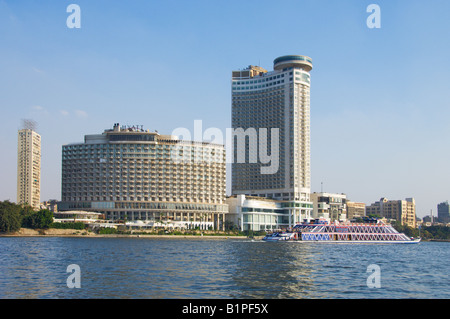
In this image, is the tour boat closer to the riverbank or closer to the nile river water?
the riverbank

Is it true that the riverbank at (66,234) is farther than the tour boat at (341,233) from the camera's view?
Yes

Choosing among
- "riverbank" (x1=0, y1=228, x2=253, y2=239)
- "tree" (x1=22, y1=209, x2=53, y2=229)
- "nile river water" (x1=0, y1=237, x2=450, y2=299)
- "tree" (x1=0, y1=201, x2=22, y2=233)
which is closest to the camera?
"nile river water" (x1=0, y1=237, x2=450, y2=299)

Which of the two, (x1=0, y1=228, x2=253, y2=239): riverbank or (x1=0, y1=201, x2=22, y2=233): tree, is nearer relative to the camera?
(x1=0, y1=201, x2=22, y2=233): tree

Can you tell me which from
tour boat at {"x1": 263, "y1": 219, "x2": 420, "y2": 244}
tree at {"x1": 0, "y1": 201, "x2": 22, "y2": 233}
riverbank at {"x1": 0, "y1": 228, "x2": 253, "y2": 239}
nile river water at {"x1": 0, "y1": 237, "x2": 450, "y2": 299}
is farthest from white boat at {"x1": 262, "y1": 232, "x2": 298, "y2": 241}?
tree at {"x1": 0, "y1": 201, "x2": 22, "y2": 233}

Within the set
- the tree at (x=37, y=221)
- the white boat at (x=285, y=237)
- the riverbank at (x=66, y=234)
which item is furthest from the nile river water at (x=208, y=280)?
the tree at (x=37, y=221)

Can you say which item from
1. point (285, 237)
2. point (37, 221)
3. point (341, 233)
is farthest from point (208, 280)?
point (37, 221)

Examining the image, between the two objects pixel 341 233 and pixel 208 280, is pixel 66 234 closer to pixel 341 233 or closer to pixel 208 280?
pixel 341 233

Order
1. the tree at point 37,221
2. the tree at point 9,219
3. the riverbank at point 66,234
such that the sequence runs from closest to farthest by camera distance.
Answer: the tree at point 9,219 → the riverbank at point 66,234 → the tree at point 37,221

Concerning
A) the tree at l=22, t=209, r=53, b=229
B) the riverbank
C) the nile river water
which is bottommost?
the riverbank

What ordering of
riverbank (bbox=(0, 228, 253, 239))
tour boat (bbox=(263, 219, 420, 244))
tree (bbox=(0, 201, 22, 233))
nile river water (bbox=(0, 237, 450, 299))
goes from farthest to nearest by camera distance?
riverbank (bbox=(0, 228, 253, 239)) < tree (bbox=(0, 201, 22, 233)) < tour boat (bbox=(263, 219, 420, 244)) < nile river water (bbox=(0, 237, 450, 299))

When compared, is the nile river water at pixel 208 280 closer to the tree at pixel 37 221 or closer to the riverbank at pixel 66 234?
the riverbank at pixel 66 234

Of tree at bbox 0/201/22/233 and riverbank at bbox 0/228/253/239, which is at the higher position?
tree at bbox 0/201/22/233

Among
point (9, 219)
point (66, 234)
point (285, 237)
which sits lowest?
point (66, 234)
